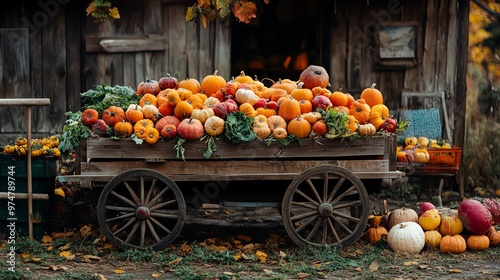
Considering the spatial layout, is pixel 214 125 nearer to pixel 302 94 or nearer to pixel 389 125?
pixel 302 94

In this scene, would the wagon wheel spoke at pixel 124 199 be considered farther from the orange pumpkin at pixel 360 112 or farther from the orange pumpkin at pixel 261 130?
the orange pumpkin at pixel 360 112

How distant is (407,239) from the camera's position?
23.7 ft

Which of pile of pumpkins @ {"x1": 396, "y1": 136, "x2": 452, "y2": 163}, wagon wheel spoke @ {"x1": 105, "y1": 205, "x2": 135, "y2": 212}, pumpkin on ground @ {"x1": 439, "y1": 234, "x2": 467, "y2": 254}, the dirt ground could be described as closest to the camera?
the dirt ground

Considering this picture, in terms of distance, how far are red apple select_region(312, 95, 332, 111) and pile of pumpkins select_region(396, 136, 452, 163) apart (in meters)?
2.41

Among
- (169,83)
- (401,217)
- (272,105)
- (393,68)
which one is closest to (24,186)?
(169,83)

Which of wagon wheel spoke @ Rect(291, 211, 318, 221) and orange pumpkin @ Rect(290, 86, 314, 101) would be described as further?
orange pumpkin @ Rect(290, 86, 314, 101)

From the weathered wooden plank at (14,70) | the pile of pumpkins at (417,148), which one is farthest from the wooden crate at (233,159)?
the weathered wooden plank at (14,70)

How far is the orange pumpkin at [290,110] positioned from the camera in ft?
23.7

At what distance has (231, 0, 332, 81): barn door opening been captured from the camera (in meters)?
13.9

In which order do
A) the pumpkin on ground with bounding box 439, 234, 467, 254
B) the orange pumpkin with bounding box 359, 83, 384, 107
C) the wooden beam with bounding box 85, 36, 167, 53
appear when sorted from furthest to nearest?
the wooden beam with bounding box 85, 36, 167, 53, the orange pumpkin with bounding box 359, 83, 384, 107, the pumpkin on ground with bounding box 439, 234, 467, 254

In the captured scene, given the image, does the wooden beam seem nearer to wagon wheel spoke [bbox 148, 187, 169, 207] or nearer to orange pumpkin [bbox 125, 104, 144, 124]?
orange pumpkin [bbox 125, 104, 144, 124]

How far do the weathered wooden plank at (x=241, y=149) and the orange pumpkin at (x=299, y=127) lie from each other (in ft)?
0.26

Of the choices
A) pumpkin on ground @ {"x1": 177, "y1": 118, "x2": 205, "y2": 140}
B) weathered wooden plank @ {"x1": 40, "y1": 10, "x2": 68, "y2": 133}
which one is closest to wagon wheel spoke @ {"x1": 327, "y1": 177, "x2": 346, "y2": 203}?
pumpkin on ground @ {"x1": 177, "y1": 118, "x2": 205, "y2": 140}

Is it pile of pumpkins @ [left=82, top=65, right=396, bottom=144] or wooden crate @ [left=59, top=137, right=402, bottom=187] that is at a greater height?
pile of pumpkins @ [left=82, top=65, right=396, bottom=144]
